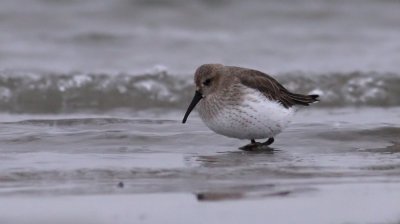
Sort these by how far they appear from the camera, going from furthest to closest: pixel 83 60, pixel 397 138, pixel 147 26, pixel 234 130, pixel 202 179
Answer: pixel 147 26, pixel 83 60, pixel 397 138, pixel 234 130, pixel 202 179

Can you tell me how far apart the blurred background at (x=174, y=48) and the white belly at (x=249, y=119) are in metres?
4.18

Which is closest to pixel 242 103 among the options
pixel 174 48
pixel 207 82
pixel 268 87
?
pixel 268 87

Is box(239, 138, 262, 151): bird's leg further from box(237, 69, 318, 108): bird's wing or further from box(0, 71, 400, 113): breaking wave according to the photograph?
box(0, 71, 400, 113): breaking wave

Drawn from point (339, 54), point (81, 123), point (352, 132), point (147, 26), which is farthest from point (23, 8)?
point (352, 132)

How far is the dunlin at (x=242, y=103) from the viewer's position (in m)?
8.94

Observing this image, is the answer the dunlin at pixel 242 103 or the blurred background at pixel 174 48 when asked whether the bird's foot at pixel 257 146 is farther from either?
the blurred background at pixel 174 48

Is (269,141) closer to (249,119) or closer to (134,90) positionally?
(249,119)

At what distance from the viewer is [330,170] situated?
26.1 ft

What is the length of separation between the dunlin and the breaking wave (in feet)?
12.3

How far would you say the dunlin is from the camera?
8.94 metres

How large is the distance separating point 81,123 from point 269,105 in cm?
259

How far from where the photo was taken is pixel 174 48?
642 inches

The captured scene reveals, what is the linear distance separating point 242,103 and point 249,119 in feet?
0.52

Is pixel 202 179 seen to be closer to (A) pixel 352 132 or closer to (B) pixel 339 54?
(A) pixel 352 132
